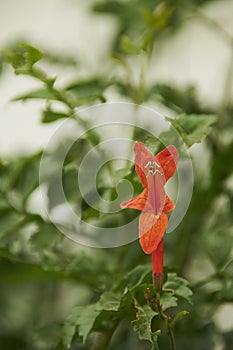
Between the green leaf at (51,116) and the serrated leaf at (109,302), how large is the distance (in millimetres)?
209

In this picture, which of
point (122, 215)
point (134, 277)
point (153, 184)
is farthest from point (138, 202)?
point (122, 215)

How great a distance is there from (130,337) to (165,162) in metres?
0.35

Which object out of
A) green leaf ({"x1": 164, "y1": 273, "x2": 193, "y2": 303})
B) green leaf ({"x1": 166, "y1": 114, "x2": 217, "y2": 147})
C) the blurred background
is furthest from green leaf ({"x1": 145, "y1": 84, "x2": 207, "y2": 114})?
green leaf ({"x1": 164, "y1": 273, "x2": 193, "y2": 303})

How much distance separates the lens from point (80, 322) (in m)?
0.63

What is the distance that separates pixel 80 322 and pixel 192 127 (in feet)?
0.72

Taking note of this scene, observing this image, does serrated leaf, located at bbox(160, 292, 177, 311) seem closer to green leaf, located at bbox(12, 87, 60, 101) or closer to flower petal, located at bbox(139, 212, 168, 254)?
flower petal, located at bbox(139, 212, 168, 254)

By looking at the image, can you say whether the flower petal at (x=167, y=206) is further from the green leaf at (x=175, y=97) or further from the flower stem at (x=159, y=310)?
the green leaf at (x=175, y=97)

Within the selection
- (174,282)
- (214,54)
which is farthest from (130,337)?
(214,54)

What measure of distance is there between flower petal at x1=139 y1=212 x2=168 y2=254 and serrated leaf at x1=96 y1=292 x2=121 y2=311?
76 millimetres

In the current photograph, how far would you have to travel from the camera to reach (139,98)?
2.59ft

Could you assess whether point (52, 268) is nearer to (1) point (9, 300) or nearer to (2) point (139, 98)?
(2) point (139, 98)

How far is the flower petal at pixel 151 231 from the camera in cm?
55

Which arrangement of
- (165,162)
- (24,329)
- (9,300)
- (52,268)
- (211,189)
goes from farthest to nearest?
(9,300) < (24,329) < (211,189) < (52,268) < (165,162)

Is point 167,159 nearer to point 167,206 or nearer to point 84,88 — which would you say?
point 167,206
